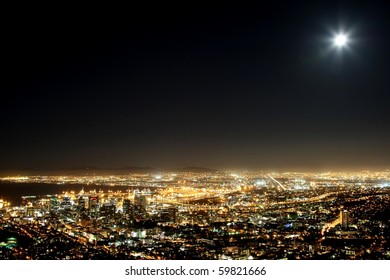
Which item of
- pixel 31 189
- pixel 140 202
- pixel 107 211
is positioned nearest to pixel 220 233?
pixel 107 211

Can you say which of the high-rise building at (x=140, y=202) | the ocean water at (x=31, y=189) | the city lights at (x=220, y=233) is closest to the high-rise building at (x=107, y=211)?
the city lights at (x=220, y=233)

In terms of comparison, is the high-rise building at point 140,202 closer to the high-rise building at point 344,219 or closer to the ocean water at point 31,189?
the ocean water at point 31,189

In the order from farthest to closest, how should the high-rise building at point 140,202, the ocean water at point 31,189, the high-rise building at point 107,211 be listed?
the ocean water at point 31,189
the high-rise building at point 140,202
the high-rise building at point 107,211

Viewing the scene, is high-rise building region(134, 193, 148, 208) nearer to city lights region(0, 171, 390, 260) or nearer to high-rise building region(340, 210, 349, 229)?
city lights region(0, 171, 390, 260)

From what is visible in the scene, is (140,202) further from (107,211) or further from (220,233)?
(220,233)

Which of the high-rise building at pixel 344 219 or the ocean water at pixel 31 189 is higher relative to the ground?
the high-rise building at pixel 344 219

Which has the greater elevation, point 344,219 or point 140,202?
point 344,219

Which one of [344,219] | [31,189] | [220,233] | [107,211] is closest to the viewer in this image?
[220,233]

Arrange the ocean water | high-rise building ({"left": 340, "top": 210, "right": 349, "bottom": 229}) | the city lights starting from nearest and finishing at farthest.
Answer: the city lights, high-rise building ({"left": 340, "top": 210, "right": 349, "bottom": 229}), the ocean water

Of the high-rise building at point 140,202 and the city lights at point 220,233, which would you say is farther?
the high-rise building at point 140,202

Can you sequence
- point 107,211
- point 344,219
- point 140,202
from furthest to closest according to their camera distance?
point 140,202
point 107,211
point 344,219

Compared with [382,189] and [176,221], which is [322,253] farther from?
[382,189]

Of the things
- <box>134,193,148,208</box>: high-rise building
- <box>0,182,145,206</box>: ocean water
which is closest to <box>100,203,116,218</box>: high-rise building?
<box>134,193,148,208</box>: high-rise building
